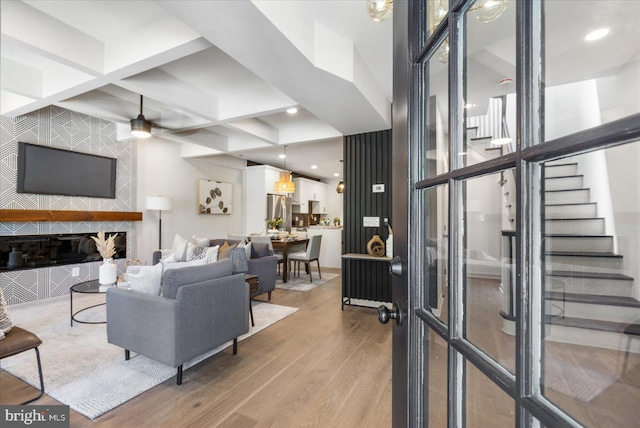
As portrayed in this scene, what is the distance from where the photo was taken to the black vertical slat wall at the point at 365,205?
396 cm

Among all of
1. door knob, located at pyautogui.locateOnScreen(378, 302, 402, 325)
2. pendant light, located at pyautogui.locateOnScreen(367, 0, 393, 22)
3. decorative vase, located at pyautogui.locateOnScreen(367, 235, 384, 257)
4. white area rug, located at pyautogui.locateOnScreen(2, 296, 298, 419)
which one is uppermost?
pendant light, located at pyautogui.locateOnScreen(367, 0, 393, 22)

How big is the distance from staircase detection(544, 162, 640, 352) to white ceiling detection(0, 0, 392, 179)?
5.86ft

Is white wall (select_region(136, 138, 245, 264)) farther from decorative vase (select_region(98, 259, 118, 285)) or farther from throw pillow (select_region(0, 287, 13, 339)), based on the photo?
throw pillow (select_region(0, 287, 13, 339))

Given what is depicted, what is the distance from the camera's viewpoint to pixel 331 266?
686cm

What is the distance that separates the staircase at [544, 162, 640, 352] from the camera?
13.5 inches

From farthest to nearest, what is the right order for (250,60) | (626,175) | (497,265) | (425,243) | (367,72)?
1. (367,72)
2. (250,60)
3. (425,243)
4. (497,265)
5. (626,175)

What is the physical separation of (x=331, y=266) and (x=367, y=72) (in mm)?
4751

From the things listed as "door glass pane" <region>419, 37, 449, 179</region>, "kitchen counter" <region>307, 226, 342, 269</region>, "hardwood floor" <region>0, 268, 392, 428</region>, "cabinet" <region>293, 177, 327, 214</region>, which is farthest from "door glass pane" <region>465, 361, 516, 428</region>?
"cabinet" <region>293, 177, 327, 214</region>

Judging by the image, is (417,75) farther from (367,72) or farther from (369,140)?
(369,140)

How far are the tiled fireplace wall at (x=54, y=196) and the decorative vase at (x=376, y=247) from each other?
167 inches

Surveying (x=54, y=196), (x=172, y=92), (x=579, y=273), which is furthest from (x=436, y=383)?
(x=54, y=196)

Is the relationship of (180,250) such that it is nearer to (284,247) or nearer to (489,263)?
(284,247)

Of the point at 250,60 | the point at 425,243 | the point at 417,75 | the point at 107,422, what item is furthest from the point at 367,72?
the point at 107,422

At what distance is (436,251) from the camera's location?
0.72 meters
